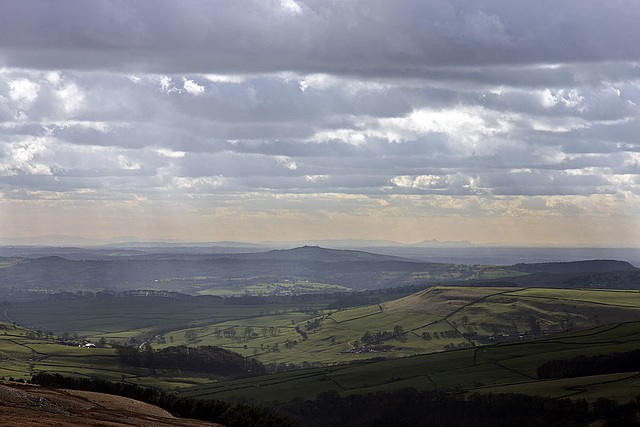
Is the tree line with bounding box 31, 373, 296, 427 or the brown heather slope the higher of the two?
the brown heather slope

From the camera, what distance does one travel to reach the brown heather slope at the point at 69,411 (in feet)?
256

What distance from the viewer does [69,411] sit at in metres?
90.6

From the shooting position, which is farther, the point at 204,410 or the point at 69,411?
the point at 204,410

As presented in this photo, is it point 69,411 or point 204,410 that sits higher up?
point 69,411

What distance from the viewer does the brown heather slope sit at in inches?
3068

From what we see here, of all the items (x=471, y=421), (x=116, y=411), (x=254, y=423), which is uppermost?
(x=116, y=411)

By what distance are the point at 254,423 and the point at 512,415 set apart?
91.3 metres

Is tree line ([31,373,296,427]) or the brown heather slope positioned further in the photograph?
tree line ([31,373,296,427])

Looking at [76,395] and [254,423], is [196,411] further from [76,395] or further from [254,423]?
[76,395]

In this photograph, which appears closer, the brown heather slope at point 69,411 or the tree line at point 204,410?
the brown heather slope at point 69,411

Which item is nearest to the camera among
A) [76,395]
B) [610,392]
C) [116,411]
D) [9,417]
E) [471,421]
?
[9,417]

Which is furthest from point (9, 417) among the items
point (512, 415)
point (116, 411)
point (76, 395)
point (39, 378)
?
point (512, 415)

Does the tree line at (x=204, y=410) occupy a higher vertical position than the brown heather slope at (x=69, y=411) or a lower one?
lower

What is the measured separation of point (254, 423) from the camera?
126 metres
